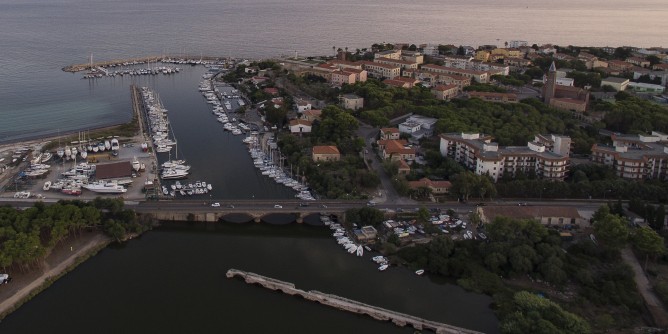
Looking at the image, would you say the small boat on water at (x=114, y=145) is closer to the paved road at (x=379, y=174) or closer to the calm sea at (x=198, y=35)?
the calm sea at (x=198, y=35)

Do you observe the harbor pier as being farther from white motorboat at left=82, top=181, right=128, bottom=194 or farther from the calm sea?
the calm sea

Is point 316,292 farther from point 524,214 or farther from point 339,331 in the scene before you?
point 524,214

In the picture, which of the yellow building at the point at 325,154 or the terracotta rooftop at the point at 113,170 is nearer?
the terracotta rooftop at the point at 113,170

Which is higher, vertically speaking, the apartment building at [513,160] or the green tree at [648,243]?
the apartment building at [513,160]

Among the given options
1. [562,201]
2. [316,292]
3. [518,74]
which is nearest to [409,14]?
[518,74]

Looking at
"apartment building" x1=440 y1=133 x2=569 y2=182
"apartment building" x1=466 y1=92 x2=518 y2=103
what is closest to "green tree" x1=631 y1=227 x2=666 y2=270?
"apartment building" x1=440 y1=133 x2=569 y2=182

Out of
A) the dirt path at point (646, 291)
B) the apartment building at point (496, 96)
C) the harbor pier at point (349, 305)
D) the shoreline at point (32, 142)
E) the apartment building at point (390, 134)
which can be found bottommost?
the harbor pier at point (349, 305)

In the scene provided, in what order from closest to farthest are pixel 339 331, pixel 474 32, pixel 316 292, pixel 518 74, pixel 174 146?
pixel 339 331 → pixel 316 292 → pixel 174 146 → pixel 518 74 → pixel 474 32

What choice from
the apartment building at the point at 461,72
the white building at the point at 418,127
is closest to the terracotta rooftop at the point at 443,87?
the apartment building at the point at 461,72
